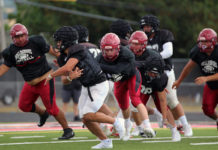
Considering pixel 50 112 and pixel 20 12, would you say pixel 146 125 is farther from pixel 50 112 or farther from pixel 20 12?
pixel 20 12

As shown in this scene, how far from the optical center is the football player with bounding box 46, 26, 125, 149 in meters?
7.46

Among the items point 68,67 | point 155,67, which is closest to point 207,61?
point 155,67

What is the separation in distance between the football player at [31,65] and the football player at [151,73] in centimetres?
144

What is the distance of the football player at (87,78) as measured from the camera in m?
7.46

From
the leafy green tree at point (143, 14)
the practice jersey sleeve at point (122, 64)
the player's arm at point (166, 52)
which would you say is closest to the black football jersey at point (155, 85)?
the player's arm at point (166, 52)

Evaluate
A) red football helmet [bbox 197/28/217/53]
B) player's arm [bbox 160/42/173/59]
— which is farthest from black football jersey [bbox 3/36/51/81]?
red football helmet [bbox 197/28/217/53]

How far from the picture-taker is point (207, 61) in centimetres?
851

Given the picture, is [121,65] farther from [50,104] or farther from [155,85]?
[50,104]

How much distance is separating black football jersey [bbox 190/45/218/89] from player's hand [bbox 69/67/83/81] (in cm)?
215

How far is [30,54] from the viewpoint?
8.88m

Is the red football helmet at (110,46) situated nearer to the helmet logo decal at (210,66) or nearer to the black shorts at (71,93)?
the helmet logo decal at (210,66)

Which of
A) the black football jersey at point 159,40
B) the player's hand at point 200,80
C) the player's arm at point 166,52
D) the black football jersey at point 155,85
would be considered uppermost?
the black football jersey at point 159,40

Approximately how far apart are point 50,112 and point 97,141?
38.5 inches

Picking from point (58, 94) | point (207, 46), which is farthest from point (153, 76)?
point (58, 94)
